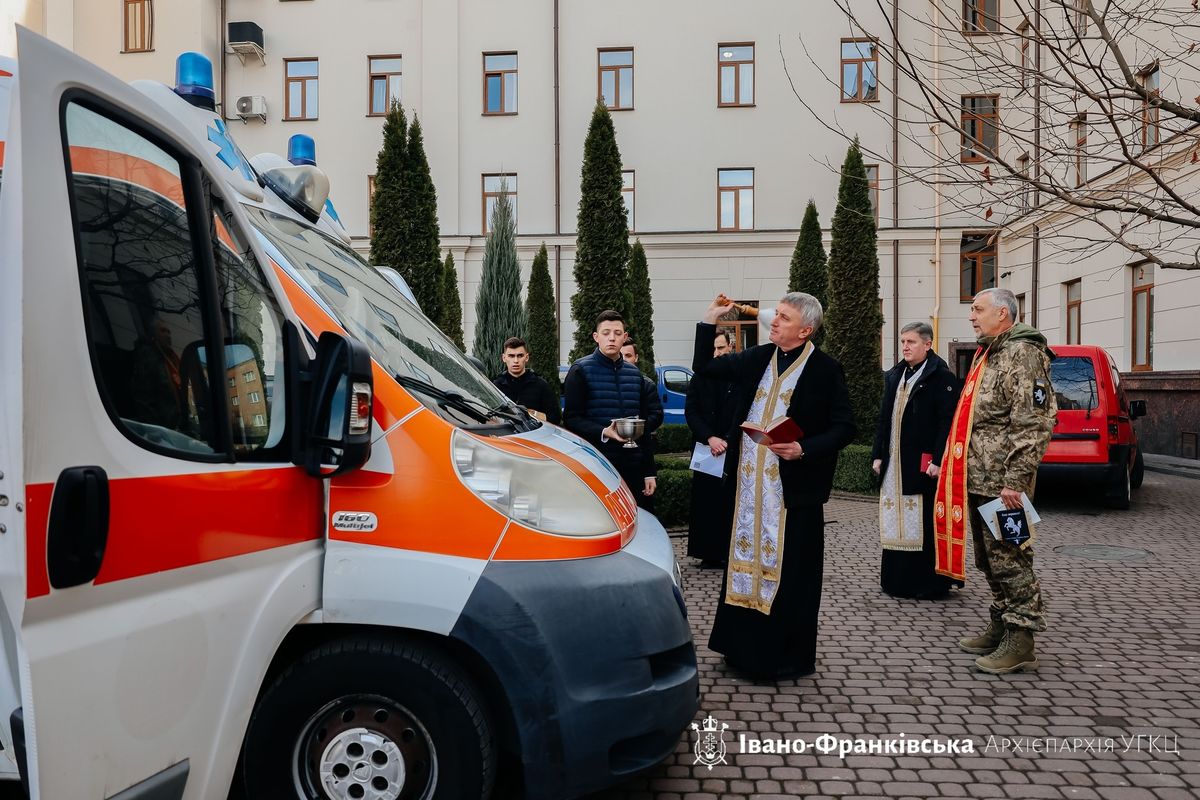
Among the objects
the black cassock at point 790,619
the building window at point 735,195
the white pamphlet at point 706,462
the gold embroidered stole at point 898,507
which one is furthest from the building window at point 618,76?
the black cassock at point 790,619

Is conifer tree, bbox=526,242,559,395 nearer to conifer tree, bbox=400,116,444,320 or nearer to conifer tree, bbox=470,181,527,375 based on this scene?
conifer tree, bbox=470,181,527,375

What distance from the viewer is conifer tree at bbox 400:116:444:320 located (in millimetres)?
11703

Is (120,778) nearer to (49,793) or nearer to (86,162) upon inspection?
(49,793)

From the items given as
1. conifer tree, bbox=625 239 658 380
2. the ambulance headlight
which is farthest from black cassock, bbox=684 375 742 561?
conifer tree, bbox=625 239 658 380

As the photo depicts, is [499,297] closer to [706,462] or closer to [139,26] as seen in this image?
[706,462]

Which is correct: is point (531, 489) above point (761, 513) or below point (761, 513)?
above

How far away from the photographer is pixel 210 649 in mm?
2262

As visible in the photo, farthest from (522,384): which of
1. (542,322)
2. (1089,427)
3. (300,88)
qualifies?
(300,88)

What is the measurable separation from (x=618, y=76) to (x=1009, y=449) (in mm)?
20503

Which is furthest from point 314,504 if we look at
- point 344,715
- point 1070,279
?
point 1070,279

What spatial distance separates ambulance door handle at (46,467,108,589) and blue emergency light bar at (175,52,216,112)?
2.09 meters

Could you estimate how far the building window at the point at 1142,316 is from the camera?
16.7 metres

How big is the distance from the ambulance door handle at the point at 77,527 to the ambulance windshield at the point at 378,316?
1.09 m

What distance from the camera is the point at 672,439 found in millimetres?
17078
